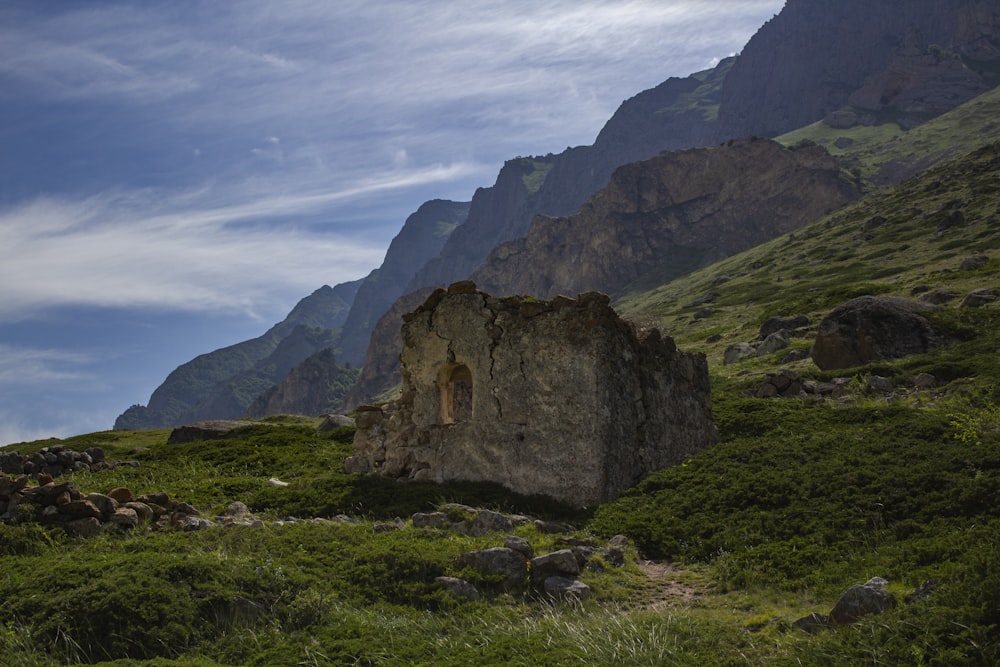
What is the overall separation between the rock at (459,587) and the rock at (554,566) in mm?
1296

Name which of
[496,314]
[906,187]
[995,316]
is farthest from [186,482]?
[906,187]

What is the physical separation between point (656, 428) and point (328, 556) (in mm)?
12195

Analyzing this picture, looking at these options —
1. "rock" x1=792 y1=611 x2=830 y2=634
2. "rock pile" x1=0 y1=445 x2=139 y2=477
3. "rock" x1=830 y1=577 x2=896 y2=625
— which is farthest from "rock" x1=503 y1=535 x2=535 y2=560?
"rock pile" x1=0 y1=445 x2=139 y2=477

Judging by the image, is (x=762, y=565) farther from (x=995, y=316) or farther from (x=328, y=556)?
(x=995, y=316)

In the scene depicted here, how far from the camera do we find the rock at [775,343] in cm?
4869

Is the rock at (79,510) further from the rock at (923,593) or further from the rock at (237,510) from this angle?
the rock at (923,593)

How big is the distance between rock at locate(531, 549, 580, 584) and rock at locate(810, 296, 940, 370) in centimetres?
2859

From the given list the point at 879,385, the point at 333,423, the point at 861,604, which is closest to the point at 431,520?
the point at 861,604

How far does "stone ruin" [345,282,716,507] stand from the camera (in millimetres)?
20656

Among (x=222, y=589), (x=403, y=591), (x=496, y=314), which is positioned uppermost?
(x=496, y=314)

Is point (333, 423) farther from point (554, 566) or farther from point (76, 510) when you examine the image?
point (554, 566)

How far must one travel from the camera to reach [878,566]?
12289mm

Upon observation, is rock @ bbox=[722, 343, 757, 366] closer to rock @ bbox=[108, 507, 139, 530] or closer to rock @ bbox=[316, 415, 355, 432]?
rock @ bbox=[316, 415, 355, 432]

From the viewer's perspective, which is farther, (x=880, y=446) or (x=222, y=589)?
(x=880, y=446)
